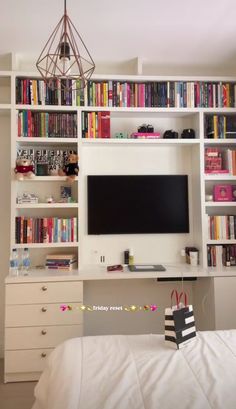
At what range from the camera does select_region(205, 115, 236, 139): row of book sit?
283 centimetres

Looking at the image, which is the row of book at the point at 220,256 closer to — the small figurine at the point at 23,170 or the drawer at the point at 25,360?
the drawer at the point at 25,360

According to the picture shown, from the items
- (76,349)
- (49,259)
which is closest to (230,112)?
(49,259)

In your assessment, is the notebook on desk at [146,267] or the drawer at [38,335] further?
the notebook on desk at [146,267]

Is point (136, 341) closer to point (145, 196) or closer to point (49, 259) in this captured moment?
point (49, 259)

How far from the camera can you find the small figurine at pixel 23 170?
101 inches

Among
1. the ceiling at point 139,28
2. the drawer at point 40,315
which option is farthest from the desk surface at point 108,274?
the ceiling at point 139,28

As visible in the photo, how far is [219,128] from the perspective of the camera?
2836 mm

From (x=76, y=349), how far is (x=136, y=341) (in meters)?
0.33

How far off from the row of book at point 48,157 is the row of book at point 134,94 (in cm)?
43

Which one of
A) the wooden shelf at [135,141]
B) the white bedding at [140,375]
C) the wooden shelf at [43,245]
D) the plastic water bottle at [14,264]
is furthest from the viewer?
the wooden shelf at [135,141]

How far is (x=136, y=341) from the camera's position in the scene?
162 centimetres

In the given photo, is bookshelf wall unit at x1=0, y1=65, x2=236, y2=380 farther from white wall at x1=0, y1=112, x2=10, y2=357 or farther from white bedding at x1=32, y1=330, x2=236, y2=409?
white bedding at x1=32, y1=330, x2=236, y2=409

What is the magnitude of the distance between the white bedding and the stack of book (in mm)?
1089

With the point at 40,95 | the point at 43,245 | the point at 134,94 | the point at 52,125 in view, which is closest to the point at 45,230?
the point at 43,245
